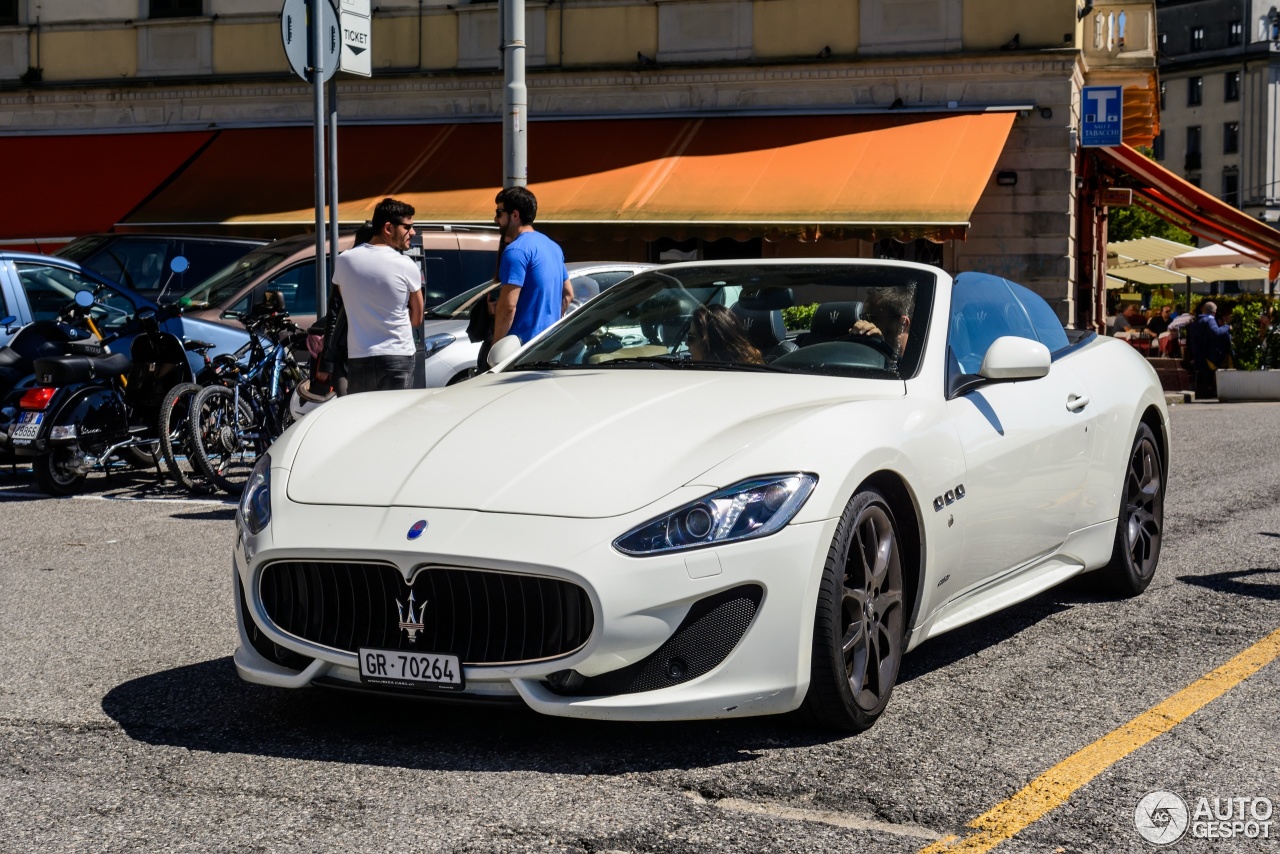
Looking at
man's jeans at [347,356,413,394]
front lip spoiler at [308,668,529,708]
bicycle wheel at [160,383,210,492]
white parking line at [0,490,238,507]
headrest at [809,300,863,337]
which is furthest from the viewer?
bicycle wheel at [160,383,210,492]

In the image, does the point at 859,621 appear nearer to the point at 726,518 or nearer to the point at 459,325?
the point at 726,518

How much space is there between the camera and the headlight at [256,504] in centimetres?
460

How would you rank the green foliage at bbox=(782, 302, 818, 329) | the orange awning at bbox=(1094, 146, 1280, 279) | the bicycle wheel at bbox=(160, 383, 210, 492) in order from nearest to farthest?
the green foliage at bbox=(782, 302, 818, 329)
the bicycle wheel at bbox=(160, 383, 210, 492)
the orange awning at bbox=(1094, 146, 1280, 279)

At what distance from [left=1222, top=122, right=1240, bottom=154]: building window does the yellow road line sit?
307 feet

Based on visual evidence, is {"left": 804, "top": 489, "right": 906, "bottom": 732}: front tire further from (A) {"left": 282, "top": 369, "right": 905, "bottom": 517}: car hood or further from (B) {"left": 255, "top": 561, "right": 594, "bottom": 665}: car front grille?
(B) {"left": 255, "top": 561, "right": 594, "bottom": 665}: car front grille

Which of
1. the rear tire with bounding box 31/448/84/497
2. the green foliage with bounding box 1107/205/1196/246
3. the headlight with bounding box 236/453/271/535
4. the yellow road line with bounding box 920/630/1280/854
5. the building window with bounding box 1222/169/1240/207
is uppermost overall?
the building window with bounding box 1222/169/1240/207

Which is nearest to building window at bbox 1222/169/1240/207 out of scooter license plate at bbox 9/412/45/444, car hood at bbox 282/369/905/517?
scooter license plate at bbox 9/412/45/444

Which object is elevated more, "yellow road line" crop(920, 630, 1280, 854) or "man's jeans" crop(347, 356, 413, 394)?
"man's jeans" crop(347, 356, 413, 394)

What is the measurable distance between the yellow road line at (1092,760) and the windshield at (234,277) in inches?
352

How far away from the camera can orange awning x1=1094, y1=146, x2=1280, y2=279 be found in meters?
22.7

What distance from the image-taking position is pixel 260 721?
4.74 m

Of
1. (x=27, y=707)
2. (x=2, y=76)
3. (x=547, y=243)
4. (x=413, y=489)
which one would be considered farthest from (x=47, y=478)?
(x=2, y=76)

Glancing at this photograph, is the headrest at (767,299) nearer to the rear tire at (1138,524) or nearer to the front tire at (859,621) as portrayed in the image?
the front tire at (859,621)

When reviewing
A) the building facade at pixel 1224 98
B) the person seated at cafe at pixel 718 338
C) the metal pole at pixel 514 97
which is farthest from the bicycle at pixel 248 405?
the building facade at pixel 1224 98
